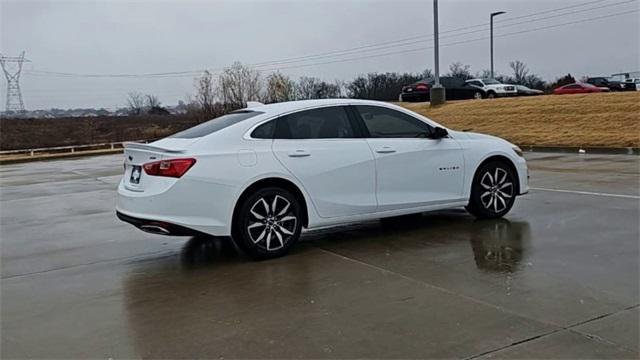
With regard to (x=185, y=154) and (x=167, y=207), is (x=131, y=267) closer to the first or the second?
(x=167, y=207)

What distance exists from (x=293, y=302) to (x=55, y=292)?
2.25 meters

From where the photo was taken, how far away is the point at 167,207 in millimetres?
5773

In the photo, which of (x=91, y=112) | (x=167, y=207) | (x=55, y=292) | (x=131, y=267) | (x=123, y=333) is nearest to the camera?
(x=123, y=333)

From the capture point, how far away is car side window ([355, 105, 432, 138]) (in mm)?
7027

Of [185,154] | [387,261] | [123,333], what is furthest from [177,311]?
[387,261]

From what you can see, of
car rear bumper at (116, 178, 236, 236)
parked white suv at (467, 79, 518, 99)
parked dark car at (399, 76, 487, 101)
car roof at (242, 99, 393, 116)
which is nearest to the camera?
car rear bumper at (116, 178, 236, 236)

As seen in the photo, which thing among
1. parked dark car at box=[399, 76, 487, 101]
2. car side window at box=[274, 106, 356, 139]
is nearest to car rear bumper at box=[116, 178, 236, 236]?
car side window at box=[274, 106, 356, 139]

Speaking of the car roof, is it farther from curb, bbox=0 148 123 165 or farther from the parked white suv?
the parked white suv

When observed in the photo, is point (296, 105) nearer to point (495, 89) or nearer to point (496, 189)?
point (496, 189)

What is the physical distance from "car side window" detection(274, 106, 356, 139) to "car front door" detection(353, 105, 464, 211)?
→ 236 millimetres

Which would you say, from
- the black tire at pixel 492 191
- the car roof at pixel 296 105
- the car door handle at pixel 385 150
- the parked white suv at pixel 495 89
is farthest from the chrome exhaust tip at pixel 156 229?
the parked white suv at pixel 495 89

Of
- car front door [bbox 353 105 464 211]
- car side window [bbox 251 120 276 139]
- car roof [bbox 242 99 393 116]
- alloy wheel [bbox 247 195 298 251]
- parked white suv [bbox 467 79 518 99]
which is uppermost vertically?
parked white suv [bbox 467 79 518 99]

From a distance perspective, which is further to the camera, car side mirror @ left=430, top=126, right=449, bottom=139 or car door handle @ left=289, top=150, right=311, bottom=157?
car side mirror @ left=430, top=126, right=449, bottom=139

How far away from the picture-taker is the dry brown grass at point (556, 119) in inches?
755
